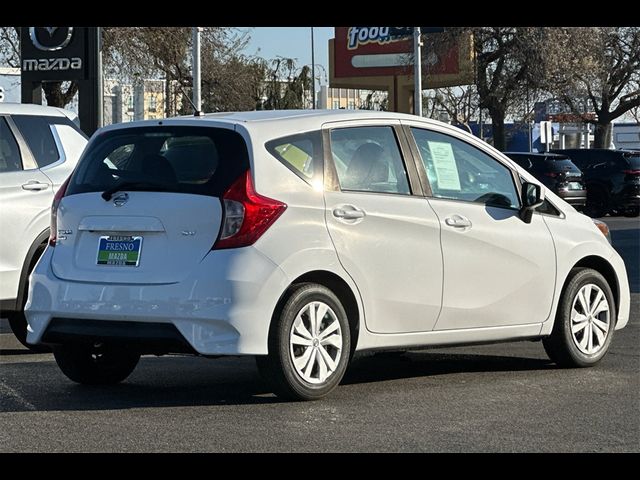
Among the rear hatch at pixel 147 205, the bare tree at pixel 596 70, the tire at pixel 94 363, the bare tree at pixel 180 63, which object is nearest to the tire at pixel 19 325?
the tire at pixel 94 363

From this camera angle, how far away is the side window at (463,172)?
8430 mm

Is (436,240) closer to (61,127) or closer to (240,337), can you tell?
(240,337)

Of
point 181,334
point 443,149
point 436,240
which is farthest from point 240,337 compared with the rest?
point 443,149

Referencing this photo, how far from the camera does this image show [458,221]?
8312 mm

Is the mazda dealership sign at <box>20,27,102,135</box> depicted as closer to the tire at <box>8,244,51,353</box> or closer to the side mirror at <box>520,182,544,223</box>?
the tire at <box>8,244,51,353</box>

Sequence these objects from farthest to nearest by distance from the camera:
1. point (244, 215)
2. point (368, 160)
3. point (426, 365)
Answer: point (426, 365)
point (368, 160)
point (244, 215)

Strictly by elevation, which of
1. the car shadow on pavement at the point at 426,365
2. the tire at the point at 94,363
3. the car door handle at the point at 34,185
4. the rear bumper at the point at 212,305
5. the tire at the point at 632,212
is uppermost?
the car door handle at the point at 34,185

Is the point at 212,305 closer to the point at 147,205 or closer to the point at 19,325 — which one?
the point at 147,205

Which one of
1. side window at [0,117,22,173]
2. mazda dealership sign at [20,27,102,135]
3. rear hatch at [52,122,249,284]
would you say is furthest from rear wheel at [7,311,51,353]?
mazda dealership sign at [20,27,102,135]

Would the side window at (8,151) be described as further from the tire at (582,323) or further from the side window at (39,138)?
the tire at (582,323)

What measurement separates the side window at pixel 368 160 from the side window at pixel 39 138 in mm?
3434

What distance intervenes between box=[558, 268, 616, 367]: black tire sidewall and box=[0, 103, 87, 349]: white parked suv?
411 centimetres

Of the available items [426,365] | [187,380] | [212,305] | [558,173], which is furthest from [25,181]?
[558,173]

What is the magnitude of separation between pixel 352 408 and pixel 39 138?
14.7ft
